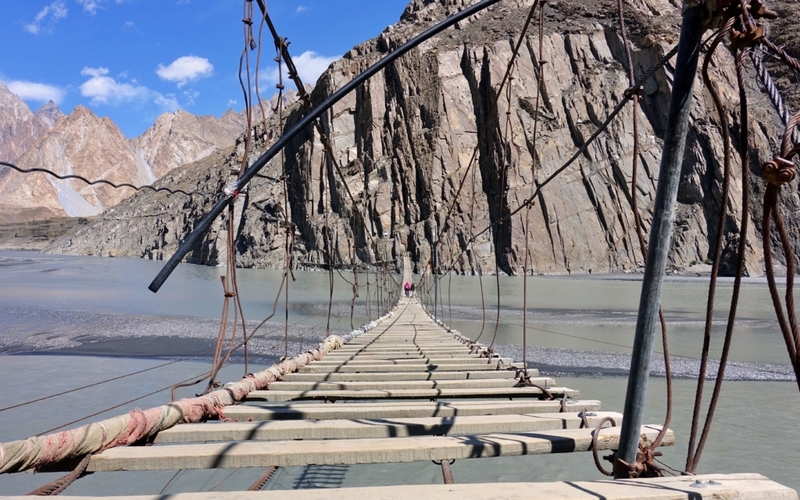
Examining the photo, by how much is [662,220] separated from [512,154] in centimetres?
3951

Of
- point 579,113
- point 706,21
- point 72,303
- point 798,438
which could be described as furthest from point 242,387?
point 579,113

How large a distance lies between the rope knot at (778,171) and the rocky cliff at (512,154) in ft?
111

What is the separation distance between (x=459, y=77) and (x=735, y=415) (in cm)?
3983

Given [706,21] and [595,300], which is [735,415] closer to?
[706,21]

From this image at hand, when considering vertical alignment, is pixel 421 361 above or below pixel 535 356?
above

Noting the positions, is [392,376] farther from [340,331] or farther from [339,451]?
[340,331]

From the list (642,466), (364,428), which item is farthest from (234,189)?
(642,466)

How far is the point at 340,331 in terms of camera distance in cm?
1272

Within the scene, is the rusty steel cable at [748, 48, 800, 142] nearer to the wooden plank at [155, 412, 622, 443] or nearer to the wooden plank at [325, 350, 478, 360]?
the wooden plank at [155, 412, 622, 443]

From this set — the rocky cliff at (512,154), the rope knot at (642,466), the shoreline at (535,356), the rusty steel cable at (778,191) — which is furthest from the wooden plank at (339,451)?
the rocky cliff at (512,154)

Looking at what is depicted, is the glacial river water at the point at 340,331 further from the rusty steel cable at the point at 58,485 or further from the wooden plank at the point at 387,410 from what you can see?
the rusty steel cable at the point at 58,485

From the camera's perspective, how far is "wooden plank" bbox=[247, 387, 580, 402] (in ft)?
9.43

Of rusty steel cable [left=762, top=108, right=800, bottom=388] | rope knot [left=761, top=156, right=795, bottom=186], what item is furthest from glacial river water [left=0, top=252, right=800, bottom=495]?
rope knot [left=761, top=156, right=795, bottom=186]

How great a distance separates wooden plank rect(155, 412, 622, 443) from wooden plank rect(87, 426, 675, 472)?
0.52 feet
